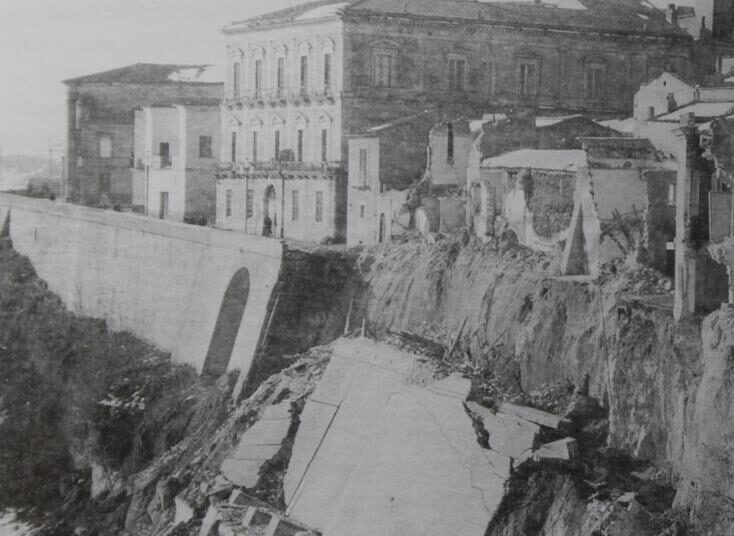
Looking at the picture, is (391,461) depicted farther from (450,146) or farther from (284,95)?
(284,95)

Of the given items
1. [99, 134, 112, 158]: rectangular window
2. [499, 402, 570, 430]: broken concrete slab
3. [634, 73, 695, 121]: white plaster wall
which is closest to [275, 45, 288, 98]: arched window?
[634, 73, 695, 121]: white plaster wall

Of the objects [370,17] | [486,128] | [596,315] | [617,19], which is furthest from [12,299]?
[596,315]

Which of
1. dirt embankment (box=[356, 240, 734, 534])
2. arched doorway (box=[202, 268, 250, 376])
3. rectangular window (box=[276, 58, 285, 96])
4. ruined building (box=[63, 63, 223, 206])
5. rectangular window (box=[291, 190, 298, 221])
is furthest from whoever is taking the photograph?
ruined building (box=[63, 63, 223, 206])

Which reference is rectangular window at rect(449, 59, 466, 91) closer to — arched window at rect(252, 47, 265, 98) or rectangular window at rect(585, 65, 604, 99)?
rectangular window at rect(585, 65, 604, 99)

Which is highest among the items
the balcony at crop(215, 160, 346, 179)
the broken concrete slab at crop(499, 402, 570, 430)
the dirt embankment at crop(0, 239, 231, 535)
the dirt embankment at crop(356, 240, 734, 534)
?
the balcony at crop(215, 160, 346, 179)

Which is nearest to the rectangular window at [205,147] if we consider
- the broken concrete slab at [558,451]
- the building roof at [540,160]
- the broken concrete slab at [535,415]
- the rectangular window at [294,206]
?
the rectangular window at [294,206]

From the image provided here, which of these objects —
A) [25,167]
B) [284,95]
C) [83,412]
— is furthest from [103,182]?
[25,167]

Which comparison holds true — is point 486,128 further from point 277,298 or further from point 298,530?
point 298,530
